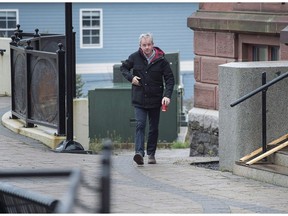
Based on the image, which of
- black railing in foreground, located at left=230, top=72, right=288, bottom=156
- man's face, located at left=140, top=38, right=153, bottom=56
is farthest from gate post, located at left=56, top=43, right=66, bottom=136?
black railing in foreground, located at left=230, top=72, right=288, bottom=156

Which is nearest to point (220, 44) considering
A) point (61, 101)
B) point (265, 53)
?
point (265, 53)

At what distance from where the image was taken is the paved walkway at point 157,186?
8.41m

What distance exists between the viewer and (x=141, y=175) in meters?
10.5

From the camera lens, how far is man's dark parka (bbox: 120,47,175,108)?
11258 mm

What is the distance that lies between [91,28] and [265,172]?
26864 mm

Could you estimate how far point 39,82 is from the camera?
13383mm

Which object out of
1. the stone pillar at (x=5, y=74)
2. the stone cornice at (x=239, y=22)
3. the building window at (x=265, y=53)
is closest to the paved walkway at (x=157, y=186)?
the stone cornice at (x=239, y=22)

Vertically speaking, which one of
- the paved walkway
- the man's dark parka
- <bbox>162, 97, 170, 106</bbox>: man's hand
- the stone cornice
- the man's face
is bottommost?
the paved walkway

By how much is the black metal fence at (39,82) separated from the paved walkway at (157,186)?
0.56 meters

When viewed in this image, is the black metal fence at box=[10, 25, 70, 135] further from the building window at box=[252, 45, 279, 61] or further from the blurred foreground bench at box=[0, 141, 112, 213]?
the blurred foreground bench at box=[0, 141, 112, 213]

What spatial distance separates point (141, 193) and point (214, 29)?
23.5 ft

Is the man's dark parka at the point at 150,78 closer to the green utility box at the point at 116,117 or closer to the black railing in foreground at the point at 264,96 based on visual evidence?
the black railing in foreground at the point at 264,96

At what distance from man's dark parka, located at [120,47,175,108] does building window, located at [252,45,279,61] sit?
164 inches

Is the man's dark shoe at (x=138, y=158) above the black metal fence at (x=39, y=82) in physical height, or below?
below
